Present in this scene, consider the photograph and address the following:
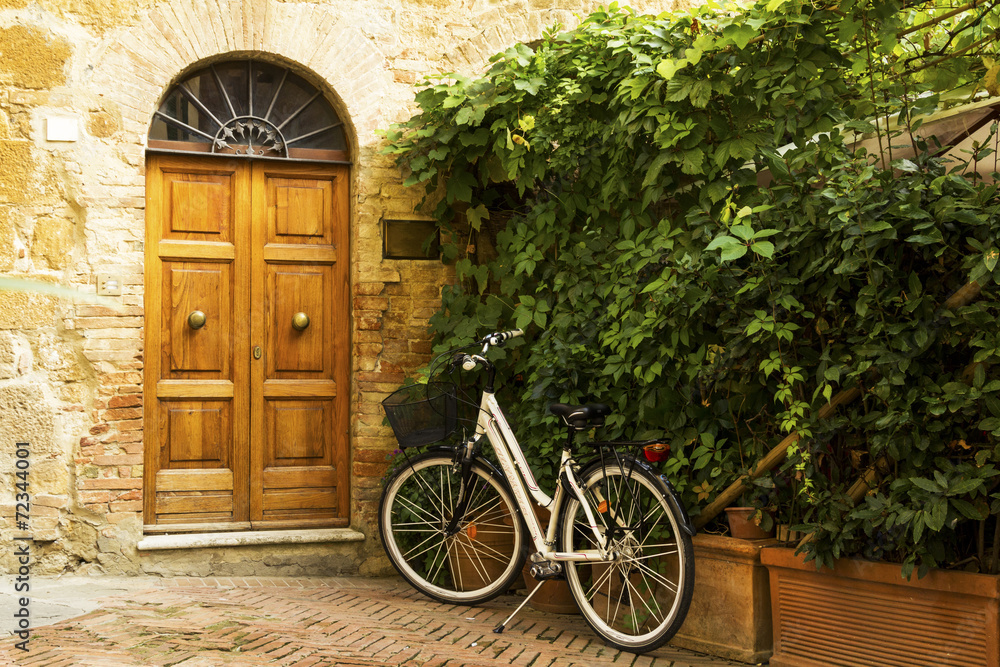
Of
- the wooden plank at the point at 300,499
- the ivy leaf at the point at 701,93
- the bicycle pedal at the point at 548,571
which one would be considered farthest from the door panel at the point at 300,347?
the ivy leaf at the point at 701,93

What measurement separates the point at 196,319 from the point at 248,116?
128cm

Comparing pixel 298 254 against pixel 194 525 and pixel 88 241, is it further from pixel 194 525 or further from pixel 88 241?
pixel 194 525

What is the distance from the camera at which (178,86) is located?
5117 mm

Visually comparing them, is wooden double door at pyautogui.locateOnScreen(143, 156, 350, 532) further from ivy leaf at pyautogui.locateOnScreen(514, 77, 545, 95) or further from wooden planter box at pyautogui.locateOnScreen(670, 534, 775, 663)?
wooden planter box at pyautogui.locateOnScreen(670, 534, 775, 663)

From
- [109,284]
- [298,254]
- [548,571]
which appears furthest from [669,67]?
[109,284]

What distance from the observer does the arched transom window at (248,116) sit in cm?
511

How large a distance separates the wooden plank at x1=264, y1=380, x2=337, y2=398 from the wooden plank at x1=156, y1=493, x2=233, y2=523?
675mm

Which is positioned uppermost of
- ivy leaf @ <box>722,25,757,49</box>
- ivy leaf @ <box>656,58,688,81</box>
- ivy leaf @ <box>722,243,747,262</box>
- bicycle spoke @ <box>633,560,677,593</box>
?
ivy leaf @ <box>722,25,757,49</box>

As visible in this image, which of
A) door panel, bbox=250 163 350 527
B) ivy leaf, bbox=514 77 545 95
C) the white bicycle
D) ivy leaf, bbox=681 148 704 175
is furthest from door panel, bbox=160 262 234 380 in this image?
ivy leaf, bbox=681 148 704 175

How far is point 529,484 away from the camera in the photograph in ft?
13.3

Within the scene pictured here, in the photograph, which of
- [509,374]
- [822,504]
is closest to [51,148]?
[509,374]

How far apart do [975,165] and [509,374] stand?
2.62m

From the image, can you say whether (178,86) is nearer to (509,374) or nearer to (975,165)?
(509,374)

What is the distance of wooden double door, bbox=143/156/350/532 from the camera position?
5.06 metres
